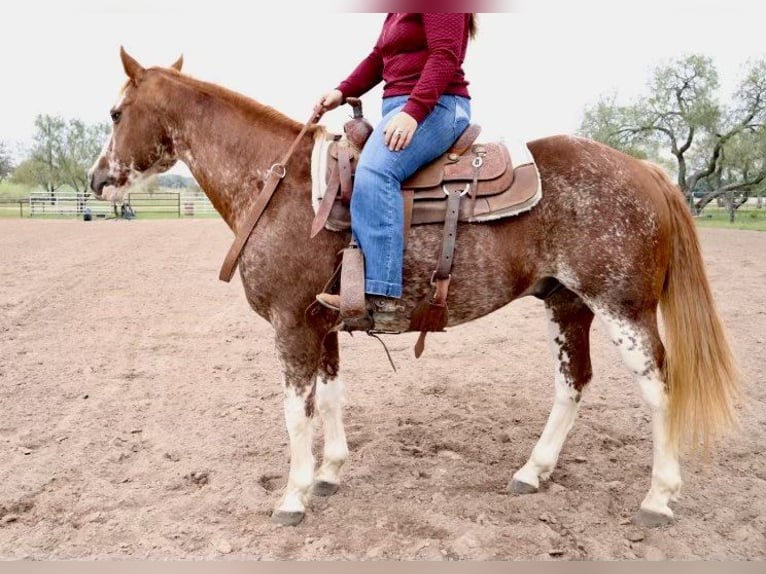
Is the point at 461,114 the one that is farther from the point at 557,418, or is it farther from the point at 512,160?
the point at 557,418

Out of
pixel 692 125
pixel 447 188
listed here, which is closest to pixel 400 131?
pixel 447 188

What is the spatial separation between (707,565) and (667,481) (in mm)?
752

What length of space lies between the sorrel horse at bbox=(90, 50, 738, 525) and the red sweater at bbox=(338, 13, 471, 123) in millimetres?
563


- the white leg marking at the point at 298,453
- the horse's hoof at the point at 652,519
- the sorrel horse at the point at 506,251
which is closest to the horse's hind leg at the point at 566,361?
the sorrel horse at the point at 506,251

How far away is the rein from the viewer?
3072mm

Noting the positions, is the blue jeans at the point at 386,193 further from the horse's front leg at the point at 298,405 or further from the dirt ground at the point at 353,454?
the dirt ground at the point at 353,454

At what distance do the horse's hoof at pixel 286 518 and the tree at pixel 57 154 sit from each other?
2004 inches

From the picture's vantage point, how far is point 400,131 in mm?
2842

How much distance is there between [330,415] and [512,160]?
1.84 m

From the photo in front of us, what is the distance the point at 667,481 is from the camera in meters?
3.12

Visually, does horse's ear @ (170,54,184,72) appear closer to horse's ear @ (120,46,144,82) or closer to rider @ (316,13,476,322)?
horse's ear @ (120,46,144,82)

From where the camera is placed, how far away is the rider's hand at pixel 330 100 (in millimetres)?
3328

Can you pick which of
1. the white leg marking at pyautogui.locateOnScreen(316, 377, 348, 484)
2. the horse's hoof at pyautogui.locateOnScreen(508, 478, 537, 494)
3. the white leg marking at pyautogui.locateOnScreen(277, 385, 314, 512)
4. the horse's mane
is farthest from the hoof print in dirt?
the horse's mane

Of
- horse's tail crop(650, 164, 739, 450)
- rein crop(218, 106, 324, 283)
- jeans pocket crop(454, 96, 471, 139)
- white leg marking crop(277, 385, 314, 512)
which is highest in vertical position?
jeans pocket crop(454, 96, 471, 139)
